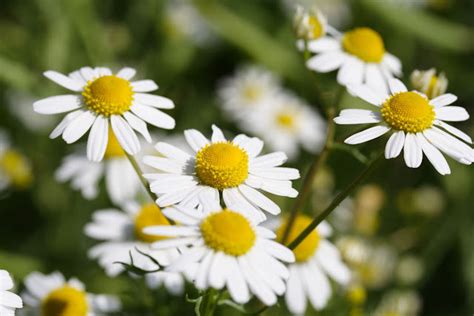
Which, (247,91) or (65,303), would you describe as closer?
(65,303)

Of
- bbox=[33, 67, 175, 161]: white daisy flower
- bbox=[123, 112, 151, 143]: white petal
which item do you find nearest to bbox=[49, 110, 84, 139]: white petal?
bbox=[33, 67, 175, 161]: white daisy flower

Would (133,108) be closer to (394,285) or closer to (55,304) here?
(55,304)

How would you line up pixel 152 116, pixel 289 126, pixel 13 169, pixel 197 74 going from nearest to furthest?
pixel 152 116, pixel 13 169, pixel 289 126, pixel 197 74

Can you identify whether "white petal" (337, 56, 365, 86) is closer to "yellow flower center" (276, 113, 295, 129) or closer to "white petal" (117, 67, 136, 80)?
"white petal" (117, 67, 136, 80)

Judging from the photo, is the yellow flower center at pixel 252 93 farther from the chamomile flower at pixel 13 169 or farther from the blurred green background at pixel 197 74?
the chamomile flower at pixel 13 169

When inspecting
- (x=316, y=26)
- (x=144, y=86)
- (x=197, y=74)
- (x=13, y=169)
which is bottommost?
(x=144, y=86)

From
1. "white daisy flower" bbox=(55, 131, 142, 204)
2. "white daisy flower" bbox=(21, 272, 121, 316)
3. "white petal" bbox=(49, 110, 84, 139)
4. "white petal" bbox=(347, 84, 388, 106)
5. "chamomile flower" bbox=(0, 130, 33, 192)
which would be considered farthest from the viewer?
"chamomile flower" bbox=(0, 130, 33, 192)

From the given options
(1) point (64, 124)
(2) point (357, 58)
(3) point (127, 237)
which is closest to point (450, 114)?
(2) point (357, 58)

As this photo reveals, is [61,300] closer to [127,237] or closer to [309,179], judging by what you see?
[127,237]
